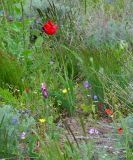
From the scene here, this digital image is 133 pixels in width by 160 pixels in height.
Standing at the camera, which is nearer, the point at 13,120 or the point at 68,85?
the point at 13,120

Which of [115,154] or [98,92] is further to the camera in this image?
[98,92]

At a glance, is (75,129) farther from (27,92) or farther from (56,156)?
(56,156)

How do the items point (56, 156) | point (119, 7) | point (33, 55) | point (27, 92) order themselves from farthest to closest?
point (119, 7), point (33, 55), point (27, 92), point (56, 156)

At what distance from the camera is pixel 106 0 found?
5582mm

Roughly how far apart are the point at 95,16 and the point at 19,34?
0.81 meters

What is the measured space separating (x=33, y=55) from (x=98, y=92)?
32.6 inches

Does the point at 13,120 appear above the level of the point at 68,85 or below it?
below

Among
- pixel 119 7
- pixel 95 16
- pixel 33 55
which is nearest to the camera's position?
pixel 33 55

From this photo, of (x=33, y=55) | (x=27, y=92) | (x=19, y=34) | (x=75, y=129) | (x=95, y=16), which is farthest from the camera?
(x=95, y=16)

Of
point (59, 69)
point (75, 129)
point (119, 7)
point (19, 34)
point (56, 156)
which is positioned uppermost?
point (119, 7)

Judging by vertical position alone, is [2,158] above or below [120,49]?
below

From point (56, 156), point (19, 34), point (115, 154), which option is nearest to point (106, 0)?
point (19, 34)

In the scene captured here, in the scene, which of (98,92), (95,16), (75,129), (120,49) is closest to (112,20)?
(95,16)

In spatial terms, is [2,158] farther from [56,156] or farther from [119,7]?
[119,7]
